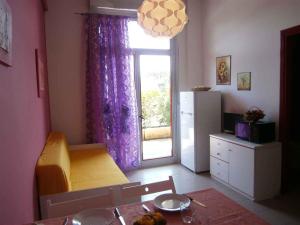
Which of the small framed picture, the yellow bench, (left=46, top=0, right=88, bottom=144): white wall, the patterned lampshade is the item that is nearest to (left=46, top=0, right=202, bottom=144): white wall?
(left=46, top=0, right=88, bottom=144): white wall

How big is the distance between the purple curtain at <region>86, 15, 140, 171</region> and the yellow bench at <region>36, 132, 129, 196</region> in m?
0.43

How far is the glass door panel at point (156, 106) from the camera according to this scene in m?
4.45

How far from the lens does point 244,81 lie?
12.0 ft

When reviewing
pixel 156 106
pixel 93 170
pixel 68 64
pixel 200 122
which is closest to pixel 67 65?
pixel 68 64

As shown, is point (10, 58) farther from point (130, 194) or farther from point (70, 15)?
point (70, 15)

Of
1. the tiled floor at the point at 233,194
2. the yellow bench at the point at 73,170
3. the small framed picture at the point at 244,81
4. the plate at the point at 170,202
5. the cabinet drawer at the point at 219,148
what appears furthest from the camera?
the small framed picture at the point at 244,81

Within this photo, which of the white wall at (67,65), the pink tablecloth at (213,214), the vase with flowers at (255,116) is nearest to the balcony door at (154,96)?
the white wall at (67,65)

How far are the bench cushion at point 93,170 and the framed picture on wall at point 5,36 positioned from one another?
4.72ft

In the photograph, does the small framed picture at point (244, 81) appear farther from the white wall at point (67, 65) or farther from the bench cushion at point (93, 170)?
the white wall at point (67, 65)

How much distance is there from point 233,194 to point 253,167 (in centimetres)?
54

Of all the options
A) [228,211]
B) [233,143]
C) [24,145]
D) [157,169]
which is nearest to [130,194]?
[228,211]

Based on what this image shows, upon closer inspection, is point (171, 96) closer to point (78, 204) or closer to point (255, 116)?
point (255, 116)

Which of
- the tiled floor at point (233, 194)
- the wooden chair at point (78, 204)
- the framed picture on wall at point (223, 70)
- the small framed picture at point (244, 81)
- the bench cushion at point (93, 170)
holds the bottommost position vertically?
the tiled floor at point (233, 194)

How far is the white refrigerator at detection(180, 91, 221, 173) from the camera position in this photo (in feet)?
12.9
